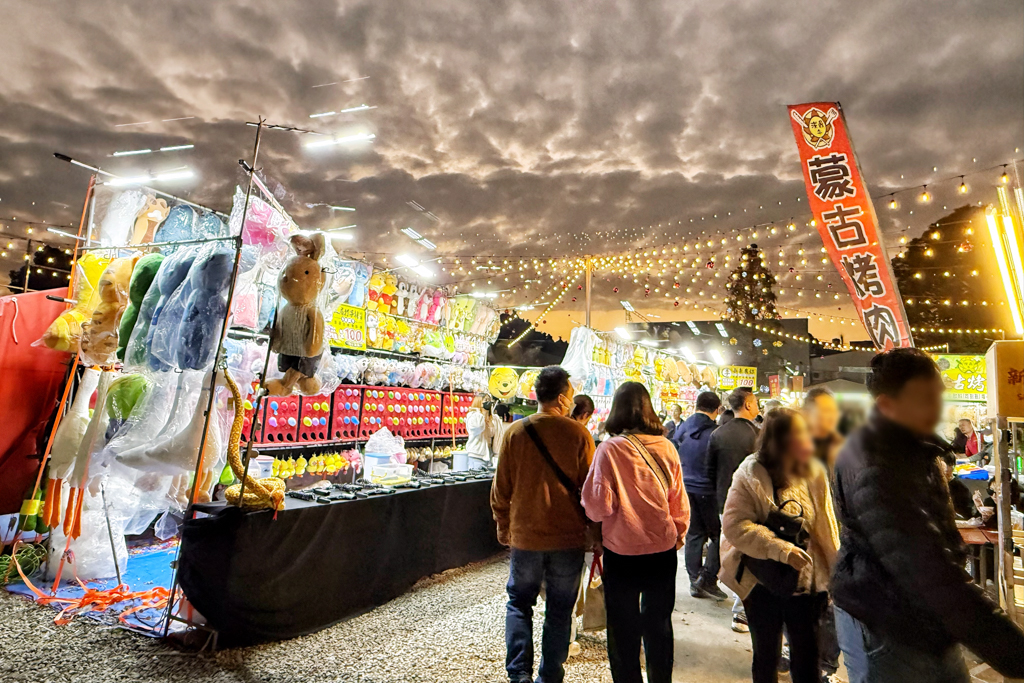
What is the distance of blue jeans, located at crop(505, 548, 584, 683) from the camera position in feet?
9.18

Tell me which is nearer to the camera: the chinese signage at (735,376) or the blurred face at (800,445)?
the blurred face at (800,445)

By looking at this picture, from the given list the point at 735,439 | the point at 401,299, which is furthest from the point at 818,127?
the point at 401,299

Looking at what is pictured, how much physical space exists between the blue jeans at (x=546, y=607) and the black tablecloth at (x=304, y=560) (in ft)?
4.97

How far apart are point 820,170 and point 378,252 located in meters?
5.96

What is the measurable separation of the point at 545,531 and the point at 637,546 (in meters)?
0.49

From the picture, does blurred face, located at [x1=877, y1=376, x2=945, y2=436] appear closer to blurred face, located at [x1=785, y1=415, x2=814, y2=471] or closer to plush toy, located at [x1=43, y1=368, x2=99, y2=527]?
blurred face, located at [x1=785, y1=415, x2=814, y2=471]

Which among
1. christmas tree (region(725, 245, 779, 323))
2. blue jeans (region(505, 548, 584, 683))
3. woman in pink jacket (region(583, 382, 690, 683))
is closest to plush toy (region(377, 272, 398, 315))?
blue jeans (region(505, 548, 584, 683))

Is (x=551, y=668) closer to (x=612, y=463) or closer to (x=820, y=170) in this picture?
(x=612, y=463)

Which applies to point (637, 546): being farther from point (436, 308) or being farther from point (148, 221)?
point (436, 308)

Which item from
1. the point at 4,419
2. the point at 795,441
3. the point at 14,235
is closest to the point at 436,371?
the point at 4,419

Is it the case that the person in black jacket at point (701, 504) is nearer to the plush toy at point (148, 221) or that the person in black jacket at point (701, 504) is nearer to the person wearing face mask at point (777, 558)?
the person wearing face mask at point (777, 558)

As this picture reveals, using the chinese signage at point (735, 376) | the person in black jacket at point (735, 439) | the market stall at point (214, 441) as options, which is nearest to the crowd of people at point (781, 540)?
the person in black jacket at point (735, 439)

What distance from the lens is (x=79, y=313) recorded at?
419 cm

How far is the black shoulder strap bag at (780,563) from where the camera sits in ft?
7.12
